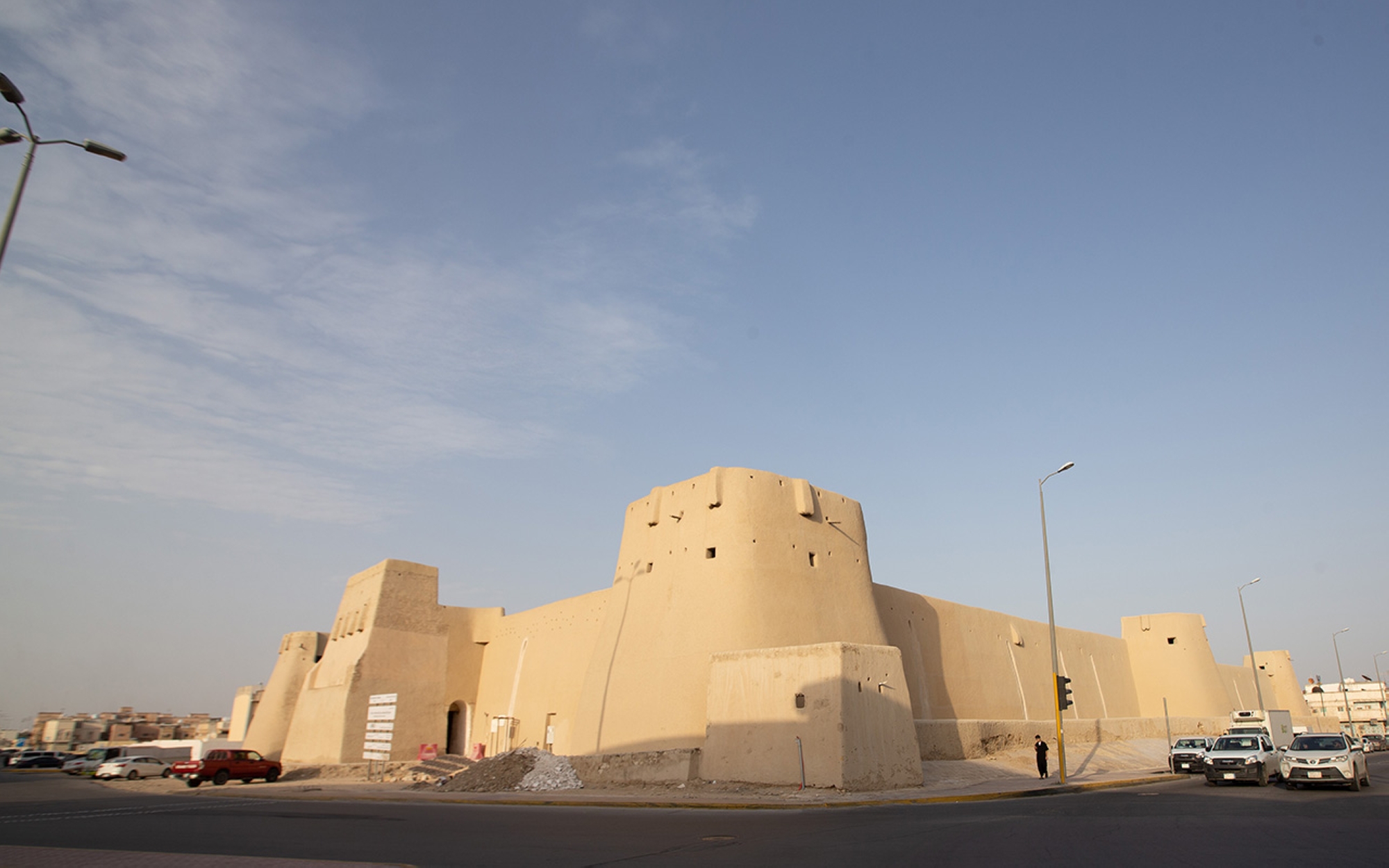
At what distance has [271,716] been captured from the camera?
4256 centimetres

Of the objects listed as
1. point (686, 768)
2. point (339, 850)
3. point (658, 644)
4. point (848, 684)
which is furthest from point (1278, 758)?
point (339, 850)

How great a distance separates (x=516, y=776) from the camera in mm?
22469

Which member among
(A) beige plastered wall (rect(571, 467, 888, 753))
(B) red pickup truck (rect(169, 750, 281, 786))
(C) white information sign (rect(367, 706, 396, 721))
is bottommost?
(B) red pickup truck (rect(169, 750, 281, 786))

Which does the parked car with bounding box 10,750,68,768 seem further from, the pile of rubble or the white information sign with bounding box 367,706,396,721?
the pile of rubble

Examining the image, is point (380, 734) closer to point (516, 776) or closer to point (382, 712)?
point (382, 712)

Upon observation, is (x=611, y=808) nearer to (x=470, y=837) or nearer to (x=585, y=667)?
(x=470, y=837)

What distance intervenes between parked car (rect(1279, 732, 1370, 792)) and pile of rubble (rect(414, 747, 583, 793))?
664 inches

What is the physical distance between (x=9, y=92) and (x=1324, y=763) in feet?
81.4

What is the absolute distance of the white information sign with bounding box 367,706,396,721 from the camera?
29.2 metres

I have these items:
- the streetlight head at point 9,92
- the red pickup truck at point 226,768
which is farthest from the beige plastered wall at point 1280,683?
the streetlight head at point 9,92

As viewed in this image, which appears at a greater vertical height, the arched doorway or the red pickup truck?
the arched doorway

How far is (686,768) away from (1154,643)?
38.2 meters

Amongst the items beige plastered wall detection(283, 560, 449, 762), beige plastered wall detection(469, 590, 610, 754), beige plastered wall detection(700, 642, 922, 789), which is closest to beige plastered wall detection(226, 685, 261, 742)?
beige plastered wall detection(283, 560, 449, 762)

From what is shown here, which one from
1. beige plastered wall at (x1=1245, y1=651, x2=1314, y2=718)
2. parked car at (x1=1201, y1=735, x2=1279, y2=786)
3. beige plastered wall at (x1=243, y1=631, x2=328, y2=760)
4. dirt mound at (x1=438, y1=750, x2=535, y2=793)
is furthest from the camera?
beige plastered wall at (x1=1245, y1=651, x2=1314, y2=718)
